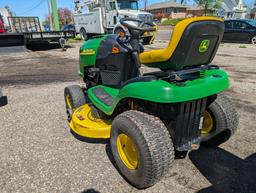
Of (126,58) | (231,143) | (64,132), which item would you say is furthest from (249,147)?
(64,132)

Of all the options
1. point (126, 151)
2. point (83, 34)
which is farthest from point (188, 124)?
point (83, 34)

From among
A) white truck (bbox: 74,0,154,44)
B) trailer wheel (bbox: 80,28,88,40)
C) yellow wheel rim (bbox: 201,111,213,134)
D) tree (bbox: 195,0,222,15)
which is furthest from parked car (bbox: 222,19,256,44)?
tree (bbox: 195,0,222,15)

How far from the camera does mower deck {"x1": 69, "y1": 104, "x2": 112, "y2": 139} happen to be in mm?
2439

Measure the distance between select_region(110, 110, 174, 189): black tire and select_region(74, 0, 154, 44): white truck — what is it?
33.8ft

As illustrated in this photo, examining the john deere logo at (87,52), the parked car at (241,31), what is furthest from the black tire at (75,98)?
the parked car at (241,31)

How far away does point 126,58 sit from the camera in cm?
254

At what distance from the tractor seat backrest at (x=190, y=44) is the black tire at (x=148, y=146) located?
51 centimetres

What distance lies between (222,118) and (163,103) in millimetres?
831

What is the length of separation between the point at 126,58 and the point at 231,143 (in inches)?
66.2

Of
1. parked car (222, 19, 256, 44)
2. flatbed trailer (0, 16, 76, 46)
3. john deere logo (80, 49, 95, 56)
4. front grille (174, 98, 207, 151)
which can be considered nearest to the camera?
front grille (174, 98, 207, 151)

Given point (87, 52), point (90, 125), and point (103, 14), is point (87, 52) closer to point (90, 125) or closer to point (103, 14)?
point (90, 125)

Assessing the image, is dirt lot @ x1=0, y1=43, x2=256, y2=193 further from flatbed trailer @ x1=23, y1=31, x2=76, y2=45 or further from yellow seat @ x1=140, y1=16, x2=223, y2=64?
flatbed trailer @ x1=23, y1=31, x2=76, y2=45

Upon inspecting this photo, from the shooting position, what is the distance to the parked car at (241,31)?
12769mm

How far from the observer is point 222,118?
2.39m
